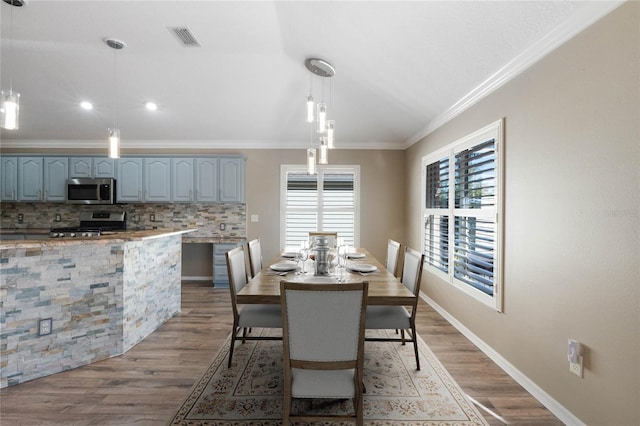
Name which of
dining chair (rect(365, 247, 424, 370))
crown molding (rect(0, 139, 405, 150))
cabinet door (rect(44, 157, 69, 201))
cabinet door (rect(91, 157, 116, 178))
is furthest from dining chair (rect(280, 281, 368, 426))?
cabinet door (rect(44, 157, 69, 201))

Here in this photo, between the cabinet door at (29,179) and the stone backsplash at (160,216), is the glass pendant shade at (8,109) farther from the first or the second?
the cabinet door at (29,179)

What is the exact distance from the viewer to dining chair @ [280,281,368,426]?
148 centimetres

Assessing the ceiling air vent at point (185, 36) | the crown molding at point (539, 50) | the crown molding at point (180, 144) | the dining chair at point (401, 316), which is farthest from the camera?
the crown molding at point (180, 144)

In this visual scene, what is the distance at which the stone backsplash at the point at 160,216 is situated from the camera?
17.0 ft

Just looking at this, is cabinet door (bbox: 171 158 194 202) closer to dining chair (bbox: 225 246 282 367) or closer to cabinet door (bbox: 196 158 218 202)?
cabinet door (bbox: 196 158 218 202)

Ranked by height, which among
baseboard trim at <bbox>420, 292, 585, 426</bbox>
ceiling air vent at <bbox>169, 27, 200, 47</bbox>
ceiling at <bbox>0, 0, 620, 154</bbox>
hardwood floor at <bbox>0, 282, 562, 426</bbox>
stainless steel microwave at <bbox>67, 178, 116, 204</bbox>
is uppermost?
ceiling air vent at <bbox>169, 27, 200, 47</bbox>

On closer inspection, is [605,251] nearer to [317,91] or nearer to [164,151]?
[317,91]

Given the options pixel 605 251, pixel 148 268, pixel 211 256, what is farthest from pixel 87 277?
pixel 605 251

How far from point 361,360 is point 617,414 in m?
1.29

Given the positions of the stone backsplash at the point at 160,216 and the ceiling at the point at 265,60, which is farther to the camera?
the stone backsplash at the point at 160,216

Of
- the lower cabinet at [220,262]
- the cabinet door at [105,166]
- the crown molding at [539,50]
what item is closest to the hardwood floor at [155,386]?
the lower cabinet at [220,262]

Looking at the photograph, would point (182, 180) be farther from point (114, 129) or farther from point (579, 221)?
point (579, 221)

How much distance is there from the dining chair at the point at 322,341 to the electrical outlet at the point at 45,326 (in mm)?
2018

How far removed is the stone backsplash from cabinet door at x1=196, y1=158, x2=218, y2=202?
339 millimetres
